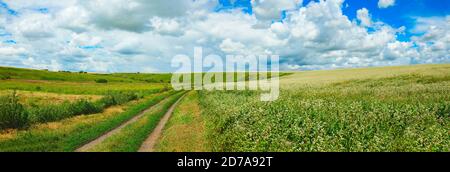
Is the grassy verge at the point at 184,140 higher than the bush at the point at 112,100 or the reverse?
the reverse

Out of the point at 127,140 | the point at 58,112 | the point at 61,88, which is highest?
the point at 61,88

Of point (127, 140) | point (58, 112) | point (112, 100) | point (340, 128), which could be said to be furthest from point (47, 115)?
point (340, 128)

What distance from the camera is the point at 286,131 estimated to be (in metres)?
13.2

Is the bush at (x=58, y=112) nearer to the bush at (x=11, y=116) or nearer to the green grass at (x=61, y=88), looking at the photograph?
the bush at (x=11, y=116)

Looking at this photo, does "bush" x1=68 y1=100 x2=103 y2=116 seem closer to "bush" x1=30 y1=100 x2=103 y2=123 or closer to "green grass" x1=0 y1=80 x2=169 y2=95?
"bush" x1=30 y1=100 x2=103 y2=123

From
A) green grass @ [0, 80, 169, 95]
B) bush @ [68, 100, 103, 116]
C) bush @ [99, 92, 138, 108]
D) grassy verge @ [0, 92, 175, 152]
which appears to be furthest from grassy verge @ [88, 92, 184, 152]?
green grass @ [0, 80, 169, 95]

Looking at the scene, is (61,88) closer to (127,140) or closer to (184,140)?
(127,140)

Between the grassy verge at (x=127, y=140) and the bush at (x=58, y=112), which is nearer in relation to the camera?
the grassy verge at (x=127, y=140)

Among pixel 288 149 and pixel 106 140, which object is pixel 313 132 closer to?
pixel 288 149

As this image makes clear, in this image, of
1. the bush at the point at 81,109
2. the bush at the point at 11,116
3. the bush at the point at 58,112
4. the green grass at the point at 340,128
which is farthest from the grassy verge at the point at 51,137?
the green grass at the point at 340,128

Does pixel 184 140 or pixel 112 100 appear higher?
pixel 112 100

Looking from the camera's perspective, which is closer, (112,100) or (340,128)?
(340,128)
